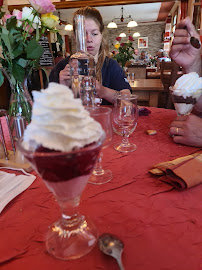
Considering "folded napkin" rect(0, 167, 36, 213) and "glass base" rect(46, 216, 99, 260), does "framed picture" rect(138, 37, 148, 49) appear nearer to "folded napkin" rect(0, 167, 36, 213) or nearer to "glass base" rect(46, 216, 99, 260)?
"folded napkin" rect(0, 167, 36, 213)

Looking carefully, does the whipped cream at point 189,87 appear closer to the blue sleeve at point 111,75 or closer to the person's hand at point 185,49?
the person's hand at point 185,49

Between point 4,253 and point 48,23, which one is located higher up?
point 48,23

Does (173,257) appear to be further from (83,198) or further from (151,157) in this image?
(151,157)

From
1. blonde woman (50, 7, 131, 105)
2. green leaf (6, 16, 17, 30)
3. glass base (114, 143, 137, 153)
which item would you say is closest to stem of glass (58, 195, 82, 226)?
glass base (114, 143, 137, 153)

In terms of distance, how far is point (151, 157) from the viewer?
0.79 m

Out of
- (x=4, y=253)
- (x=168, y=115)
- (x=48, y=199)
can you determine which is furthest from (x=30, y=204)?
(x=168, y=115)

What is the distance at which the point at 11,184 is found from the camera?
629 millimetres

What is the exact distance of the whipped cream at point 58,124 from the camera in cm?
37

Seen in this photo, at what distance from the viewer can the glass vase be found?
2.75 feet

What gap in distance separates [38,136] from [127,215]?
0.30 metres

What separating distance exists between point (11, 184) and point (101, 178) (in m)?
0.27

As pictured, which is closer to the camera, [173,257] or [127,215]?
[173,257]

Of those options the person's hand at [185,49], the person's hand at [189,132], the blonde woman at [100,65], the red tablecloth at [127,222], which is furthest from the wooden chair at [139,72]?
the red tablecloth at [127,222]

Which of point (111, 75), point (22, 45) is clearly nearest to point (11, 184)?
point (22, 45)
